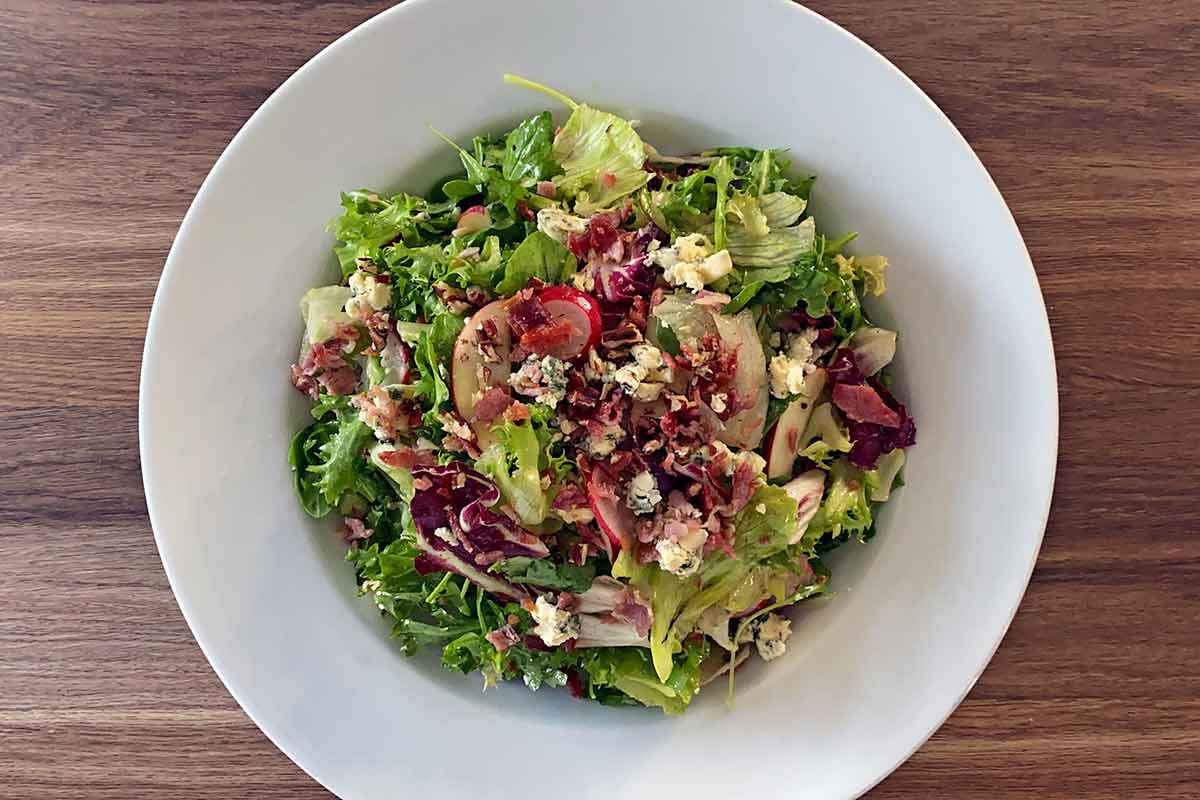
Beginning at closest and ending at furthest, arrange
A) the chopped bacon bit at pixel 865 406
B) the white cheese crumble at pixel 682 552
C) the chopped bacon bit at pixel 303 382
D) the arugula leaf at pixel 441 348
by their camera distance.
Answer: the white cheese crumble at pixel 682 552 → the arugula leaf at pixel 441 348 → the chopped bacon bit at pixel 865 406 → the chopped bacon bit at pixel 303 382

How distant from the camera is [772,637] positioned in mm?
2111

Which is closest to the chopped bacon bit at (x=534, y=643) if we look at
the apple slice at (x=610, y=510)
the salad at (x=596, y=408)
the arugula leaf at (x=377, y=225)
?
the salad at (x=596, y=408)

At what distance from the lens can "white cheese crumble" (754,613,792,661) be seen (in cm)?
211

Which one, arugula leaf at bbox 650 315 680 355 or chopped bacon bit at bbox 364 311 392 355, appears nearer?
arugula leaf at bbox 650 315 680 355

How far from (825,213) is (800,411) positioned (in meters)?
0.46

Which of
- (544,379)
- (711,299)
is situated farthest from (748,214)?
(544,379)

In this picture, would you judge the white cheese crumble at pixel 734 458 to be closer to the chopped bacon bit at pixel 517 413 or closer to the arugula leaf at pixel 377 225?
the chopped bacon bit at pixel 517 413

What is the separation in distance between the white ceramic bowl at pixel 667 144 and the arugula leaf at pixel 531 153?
0.08m

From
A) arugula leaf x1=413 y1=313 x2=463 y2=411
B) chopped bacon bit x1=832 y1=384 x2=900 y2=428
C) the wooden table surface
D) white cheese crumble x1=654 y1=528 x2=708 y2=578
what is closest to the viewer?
white cheese crumble x1=654 y1=528 x2=708 y2=578

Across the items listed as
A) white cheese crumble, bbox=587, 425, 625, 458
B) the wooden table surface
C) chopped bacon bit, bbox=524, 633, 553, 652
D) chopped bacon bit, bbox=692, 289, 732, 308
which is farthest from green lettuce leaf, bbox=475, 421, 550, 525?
the wooden table surface

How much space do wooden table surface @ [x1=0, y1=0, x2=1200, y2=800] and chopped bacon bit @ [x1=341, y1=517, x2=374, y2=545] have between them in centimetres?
57

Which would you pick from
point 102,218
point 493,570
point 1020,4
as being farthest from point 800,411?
point 102,218

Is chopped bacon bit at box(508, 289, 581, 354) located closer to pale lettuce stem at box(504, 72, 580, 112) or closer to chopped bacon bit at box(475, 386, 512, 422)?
chopped bacon bit at box(475, 386, 512, 422)

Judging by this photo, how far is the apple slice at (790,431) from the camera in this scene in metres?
2.01
